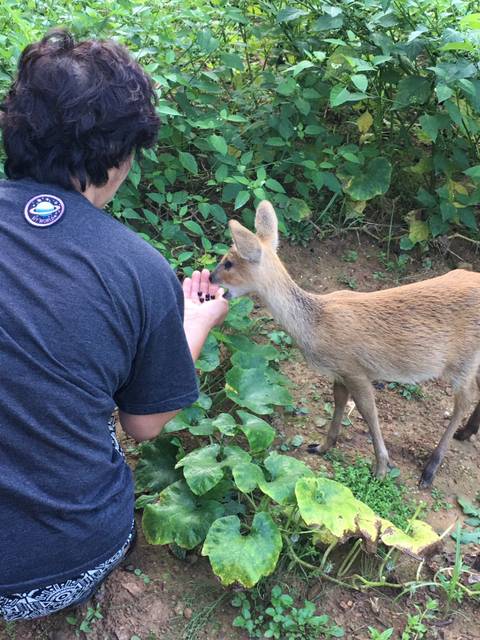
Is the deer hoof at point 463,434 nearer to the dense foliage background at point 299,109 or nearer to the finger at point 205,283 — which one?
the dense foliage background at point 299,109

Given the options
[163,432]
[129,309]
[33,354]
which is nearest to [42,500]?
[33,354]

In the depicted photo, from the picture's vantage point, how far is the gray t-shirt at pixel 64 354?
2.13 metres

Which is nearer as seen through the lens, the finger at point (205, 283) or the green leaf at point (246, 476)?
the green leaf at point (246, 476)

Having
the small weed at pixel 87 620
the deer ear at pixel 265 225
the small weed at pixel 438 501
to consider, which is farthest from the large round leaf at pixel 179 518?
the deer ear at pixel 265 225

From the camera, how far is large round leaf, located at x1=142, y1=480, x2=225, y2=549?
3162 millimetres

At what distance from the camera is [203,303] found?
140 inches

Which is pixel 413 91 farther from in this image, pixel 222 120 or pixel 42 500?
pixel 42 500

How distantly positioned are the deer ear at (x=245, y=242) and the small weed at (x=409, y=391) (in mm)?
1587

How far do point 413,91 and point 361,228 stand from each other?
133 centimetres

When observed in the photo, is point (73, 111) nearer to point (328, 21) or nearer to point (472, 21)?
point (472, 21)

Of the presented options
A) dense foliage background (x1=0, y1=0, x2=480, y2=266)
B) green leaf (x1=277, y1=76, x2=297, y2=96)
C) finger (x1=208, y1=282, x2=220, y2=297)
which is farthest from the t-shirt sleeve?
green leaf (x1=277, y1=76, x2=297, y2=96)

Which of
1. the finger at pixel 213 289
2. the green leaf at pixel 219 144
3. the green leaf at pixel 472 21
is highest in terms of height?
the green leaf at pixel 472 21

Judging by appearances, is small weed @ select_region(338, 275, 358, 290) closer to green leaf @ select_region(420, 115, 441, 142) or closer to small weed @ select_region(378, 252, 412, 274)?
small weed @ select_region(378, 252, 412, 274)

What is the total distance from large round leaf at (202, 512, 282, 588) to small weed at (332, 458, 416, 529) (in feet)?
3.14
